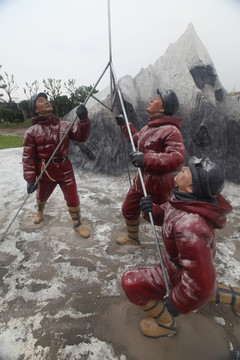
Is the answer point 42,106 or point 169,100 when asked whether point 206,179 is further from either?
point 42,106

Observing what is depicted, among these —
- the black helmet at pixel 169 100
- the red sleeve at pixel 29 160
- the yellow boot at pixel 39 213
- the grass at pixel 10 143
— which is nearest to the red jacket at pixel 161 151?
the black helmet at pixel 169 100

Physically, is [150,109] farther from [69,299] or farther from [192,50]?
[192,50]

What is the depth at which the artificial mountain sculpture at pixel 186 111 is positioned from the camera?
5.16 m

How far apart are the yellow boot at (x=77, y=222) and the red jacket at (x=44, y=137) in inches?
30.5

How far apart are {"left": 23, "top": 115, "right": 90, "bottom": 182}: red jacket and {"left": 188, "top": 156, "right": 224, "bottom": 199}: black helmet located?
195cm

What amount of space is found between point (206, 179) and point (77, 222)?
2.48 m

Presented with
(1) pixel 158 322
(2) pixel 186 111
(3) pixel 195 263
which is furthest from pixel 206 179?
(2) pixel 186 111

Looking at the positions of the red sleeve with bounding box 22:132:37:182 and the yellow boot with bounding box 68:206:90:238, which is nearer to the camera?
the red sleeve with bounding box 22:132:37:182

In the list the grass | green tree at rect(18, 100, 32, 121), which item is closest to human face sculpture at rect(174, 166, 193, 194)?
the grass

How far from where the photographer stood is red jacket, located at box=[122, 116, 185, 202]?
214 cm

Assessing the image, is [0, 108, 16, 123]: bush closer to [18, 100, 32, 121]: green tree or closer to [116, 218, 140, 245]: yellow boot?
[18, 100, 32, 121]: green tree

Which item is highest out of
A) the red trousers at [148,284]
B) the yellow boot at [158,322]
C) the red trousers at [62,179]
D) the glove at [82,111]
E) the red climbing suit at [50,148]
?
the glove at [82,111]

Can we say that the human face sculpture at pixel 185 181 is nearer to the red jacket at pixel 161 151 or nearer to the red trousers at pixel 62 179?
the red jacket at pixel 161 151

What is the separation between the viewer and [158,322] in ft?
5.98
